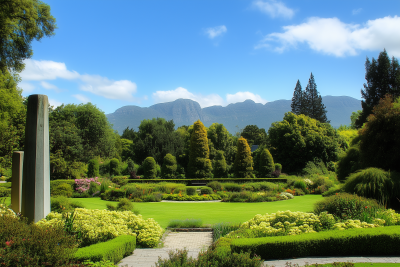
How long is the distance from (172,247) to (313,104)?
181 ft

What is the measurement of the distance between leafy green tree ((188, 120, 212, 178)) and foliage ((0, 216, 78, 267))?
2145 centimetres

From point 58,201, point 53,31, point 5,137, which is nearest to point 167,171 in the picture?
point 5,137

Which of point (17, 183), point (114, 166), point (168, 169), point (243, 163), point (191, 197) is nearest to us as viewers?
point (17, 183)

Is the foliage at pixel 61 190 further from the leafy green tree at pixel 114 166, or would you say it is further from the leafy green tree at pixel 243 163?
the leafy green tree at pixel 243 163

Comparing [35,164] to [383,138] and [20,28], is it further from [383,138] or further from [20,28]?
[383,138]

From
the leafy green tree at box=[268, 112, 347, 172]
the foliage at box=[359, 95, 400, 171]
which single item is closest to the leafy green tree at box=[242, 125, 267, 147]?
the leafy green tree at box=[268, 112, 347, 172]

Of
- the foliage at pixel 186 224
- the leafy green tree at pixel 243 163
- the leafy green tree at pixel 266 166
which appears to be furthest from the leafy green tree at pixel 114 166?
the foliage at pixel 186 224

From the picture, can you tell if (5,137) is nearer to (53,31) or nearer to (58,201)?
(53,31)

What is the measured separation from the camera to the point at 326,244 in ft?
18.1

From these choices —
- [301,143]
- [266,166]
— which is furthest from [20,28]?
[301,143]

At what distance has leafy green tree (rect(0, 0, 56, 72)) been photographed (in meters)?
14.0

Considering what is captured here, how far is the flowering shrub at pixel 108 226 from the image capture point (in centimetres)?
582

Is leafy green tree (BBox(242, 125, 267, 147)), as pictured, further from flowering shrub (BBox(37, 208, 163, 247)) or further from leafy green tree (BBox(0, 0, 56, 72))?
flowering shrub (BBox(37, 208, 163, 247))

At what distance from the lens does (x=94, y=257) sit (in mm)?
4664
